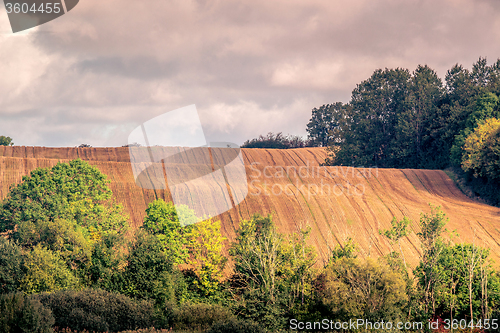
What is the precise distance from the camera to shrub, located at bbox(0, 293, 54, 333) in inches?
886

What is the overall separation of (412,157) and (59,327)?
2111 inches

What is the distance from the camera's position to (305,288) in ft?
88.3

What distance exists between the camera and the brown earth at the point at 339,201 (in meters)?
40.3

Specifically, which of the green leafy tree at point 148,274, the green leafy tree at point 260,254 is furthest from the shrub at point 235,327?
the green leafy tree at point 148,274

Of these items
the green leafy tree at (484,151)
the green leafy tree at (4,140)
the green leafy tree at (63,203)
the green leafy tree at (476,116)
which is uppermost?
the green leafy tree at (4,140)

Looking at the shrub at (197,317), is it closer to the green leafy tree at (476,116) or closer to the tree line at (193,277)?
the tree line at (193,277)

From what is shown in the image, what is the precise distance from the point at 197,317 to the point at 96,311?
18.5 ft

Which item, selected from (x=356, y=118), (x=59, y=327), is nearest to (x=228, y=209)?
(x=59, y=327)

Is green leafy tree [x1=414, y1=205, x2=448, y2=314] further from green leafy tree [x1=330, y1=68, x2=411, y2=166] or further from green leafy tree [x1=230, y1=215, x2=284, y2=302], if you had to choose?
green leafy tree [x1=330, y1=68, x2=411, y2=166]

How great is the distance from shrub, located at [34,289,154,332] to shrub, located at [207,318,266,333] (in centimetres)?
489

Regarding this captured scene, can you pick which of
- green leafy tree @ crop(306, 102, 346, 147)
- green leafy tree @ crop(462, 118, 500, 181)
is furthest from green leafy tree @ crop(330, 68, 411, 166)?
green leafy tree @ crop(306, 102, 346, 147)

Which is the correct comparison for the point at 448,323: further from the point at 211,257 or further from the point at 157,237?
the point at 157,237

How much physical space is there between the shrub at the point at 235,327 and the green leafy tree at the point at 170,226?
841 cm

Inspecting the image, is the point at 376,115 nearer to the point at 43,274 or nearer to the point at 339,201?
the point at 339,201
